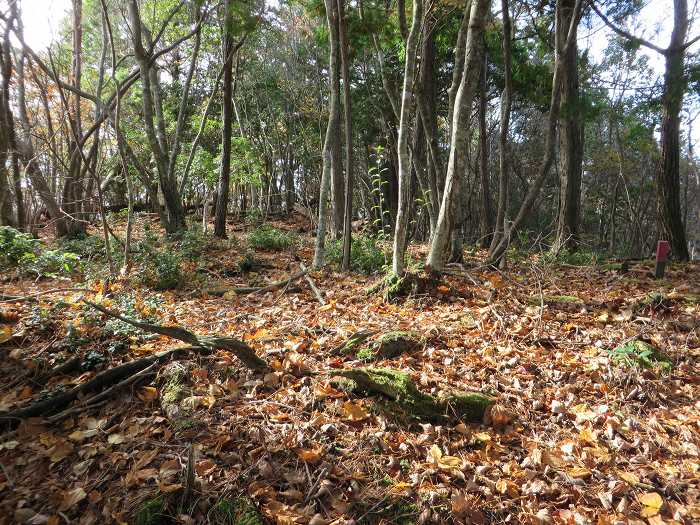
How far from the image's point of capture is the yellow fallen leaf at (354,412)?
10.1 ft

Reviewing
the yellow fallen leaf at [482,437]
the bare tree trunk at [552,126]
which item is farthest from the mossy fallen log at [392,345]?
the bare tree trunk at [552,126]

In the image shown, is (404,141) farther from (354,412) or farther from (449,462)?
(449,462)

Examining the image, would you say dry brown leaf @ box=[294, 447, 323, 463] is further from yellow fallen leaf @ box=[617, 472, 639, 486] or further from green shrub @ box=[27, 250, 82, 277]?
green shrub @ box=[27, 250, 82, 277]

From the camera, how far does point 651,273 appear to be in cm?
654

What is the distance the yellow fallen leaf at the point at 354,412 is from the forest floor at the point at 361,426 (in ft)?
0.06

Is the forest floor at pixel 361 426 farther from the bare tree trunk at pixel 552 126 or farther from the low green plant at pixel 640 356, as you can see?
the bare tree trunk at pixel 552 126

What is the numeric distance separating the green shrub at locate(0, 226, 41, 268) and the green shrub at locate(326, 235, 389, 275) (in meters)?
5.10

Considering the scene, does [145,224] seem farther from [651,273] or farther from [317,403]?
[651,273]

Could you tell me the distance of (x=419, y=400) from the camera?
318cm

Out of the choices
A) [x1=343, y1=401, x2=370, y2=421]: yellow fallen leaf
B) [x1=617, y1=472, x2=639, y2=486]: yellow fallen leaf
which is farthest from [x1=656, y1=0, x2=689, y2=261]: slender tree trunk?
[x1=343, y1=401, x2=370, y2=421]: yellow fallen leaf

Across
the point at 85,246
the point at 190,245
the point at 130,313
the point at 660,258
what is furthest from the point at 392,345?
the point at 85,246

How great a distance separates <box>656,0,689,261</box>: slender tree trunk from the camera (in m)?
7.37

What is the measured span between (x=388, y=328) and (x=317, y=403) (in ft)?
5.08

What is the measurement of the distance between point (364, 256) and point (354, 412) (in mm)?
5245
